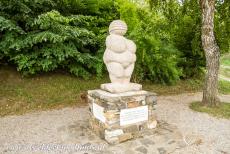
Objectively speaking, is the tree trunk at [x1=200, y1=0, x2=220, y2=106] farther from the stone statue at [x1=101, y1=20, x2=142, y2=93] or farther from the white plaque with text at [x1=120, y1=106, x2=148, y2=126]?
the stone statue at [x1=101, y1=20, x2=142, y2=93]

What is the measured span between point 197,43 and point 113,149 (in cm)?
601

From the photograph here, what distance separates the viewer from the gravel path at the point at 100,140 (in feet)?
13.2

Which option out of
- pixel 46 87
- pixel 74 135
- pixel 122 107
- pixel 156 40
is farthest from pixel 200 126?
pixel 46 87

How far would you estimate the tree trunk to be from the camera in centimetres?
627

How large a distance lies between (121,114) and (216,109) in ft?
9.82

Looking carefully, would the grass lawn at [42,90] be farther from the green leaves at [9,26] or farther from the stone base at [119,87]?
the stone base at [119,87]

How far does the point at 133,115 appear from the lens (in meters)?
4.43

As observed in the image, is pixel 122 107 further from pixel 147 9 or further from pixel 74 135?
pixel 147 9

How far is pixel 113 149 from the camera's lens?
397 centimetres

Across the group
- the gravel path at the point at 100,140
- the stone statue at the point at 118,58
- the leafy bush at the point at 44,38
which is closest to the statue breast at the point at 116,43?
the stone statue at the point at 118,58

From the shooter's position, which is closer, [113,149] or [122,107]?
[113,149]

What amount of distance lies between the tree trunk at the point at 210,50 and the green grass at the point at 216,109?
0.50 ft

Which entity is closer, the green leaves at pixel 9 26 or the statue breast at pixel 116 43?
the statue breast at pixel 116 43
